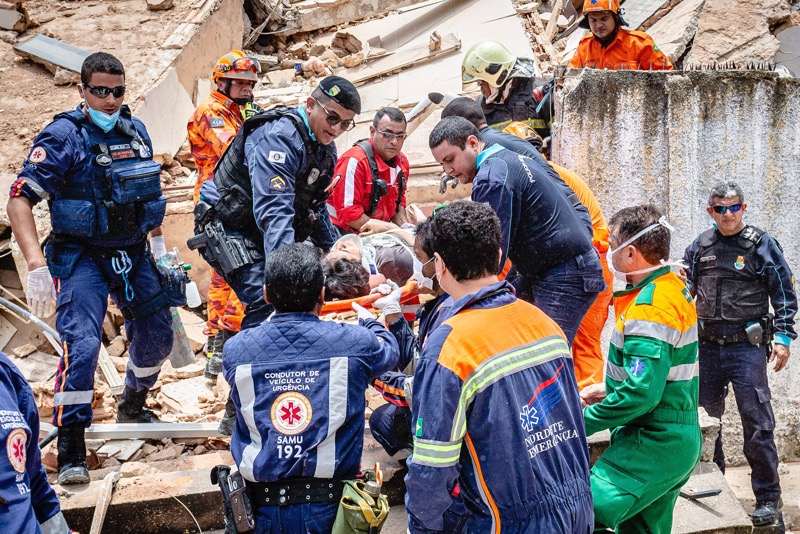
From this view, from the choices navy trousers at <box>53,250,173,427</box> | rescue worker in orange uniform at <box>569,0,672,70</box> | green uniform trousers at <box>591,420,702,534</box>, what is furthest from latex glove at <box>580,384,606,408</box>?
rescue worker in orange uniform at <box>569,0,672,70</box>

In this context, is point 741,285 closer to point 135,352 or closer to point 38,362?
point 135,352

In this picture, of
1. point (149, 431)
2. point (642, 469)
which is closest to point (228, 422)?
point (149, 431)

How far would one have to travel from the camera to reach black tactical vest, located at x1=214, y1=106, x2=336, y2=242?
14.7 ft

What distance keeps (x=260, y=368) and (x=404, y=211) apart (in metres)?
3.43

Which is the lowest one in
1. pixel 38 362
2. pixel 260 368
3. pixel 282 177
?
pixel 38 362

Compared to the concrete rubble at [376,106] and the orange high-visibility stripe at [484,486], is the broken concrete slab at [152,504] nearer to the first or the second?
the concrete rubble at [376,106]

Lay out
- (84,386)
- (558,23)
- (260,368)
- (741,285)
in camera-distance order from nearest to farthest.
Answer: (260,368) < (84,386) < (741,285) < (558,23)

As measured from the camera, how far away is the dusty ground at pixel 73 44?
8266mm

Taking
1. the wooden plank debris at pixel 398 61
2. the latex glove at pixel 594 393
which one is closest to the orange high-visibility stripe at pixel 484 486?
the latex glove at pixel 594 393

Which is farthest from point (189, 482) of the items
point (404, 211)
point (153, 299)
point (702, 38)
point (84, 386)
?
point (702, 38)

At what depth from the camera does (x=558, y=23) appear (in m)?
11.7

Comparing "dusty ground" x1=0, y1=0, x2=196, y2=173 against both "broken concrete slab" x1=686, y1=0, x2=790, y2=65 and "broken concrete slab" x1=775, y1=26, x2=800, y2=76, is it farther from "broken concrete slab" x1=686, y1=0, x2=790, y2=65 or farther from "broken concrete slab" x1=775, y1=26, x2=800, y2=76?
"broken concrete slab" x1=775, y1=26, x2=800, y2=76

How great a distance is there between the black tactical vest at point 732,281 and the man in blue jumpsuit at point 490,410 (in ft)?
10.6

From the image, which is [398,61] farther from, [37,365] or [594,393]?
[594,393]
